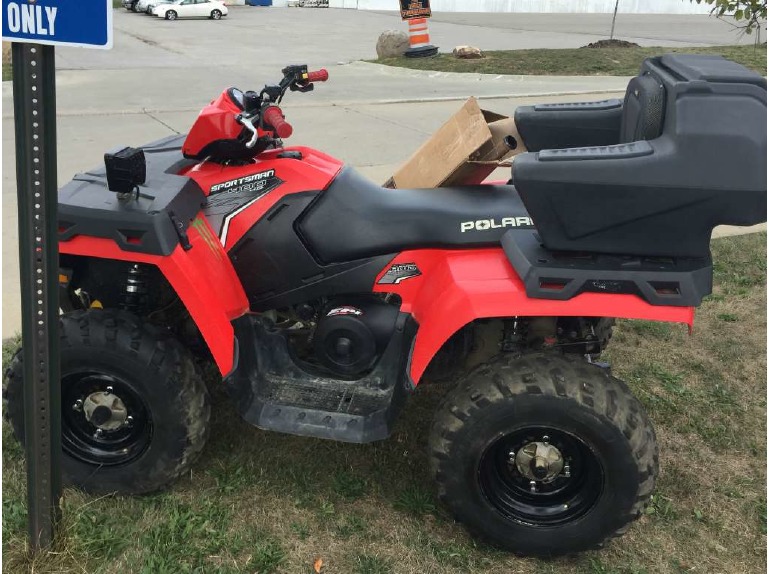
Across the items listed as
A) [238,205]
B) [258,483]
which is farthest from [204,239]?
[258,483]

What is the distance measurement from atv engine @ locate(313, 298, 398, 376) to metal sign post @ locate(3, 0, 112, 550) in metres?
0.96

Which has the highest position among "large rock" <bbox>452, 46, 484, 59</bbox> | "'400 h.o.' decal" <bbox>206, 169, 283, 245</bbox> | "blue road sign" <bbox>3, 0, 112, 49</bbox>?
"large rock" <bbox>452, 46, 484, 59</bbox>

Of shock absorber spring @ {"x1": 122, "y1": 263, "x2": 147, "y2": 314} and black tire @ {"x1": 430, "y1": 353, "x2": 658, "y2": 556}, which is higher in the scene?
shock absorber spring @ {"x1": 122, "y1": 263, "x2": 147, "y2": 314}

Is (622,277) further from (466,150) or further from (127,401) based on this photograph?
(127,401)

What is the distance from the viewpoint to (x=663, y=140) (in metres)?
2.20

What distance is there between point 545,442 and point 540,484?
187 millimetres

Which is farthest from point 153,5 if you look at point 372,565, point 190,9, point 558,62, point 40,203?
point 372,565

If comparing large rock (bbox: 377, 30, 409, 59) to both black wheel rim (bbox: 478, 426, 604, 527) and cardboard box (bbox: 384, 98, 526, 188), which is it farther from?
black wheel rim (bbox: 478, 426, 604, 527)

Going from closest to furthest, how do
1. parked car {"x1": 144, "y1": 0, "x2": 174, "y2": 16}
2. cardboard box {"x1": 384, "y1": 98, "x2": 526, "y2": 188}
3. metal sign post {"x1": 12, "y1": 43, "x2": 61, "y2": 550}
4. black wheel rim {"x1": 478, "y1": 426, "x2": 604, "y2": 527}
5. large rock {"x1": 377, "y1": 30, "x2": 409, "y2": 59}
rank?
metal sign post {"x1": 12, "y1": 43, "x2": 61, "y2": 550} → black wheel rim {"x1": 478, "y1": 426, "x2": 604, "y2": 527} → cardboard box {"x1": 384, "y1": 98, "x2": 526, "y2": 188} → large rock {"x1": 377, "y1": 30, "x2": 409, "y2": 59} → parked car {"x1": 144, "y1": 0, "x2": 174, "y2": 16}

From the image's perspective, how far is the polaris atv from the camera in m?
2.26

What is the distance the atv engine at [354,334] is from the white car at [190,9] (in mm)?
31335

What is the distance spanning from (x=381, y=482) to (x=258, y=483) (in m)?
0.48

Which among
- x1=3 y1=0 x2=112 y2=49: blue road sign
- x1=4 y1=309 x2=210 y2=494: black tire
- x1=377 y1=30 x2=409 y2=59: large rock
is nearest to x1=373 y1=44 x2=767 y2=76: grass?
x1=377 y1=30 x2=409 y2=59: large rock

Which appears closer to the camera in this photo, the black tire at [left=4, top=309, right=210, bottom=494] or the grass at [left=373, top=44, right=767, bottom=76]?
the black tire at [left=4, top=309, right=210, bottom=494]
